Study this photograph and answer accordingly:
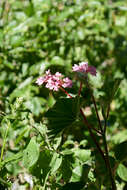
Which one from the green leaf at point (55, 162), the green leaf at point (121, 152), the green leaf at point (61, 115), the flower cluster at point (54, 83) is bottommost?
the green leaf at point (55, 162)

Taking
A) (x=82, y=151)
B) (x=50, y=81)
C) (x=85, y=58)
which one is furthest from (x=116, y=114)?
(x=50, y=81)

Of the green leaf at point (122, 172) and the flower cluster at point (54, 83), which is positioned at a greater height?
the flower cluster at point (54, 83)

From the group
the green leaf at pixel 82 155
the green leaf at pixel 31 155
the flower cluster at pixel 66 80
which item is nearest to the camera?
the green leaf at pixel 31 155

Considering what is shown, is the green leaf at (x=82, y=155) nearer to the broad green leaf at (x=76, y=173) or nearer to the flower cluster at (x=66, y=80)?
the broad green leaf at (x=76, y=173)

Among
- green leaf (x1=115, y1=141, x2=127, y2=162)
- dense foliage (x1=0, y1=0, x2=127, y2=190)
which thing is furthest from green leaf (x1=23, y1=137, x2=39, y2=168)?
green leaf (x1=115, y1=141, x2=127, y2=162)

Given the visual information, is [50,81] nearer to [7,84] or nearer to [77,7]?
[7,84]

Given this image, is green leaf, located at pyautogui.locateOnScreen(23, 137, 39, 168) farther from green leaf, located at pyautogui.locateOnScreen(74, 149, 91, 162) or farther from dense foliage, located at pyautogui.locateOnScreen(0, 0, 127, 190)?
green leaf, located at pyautogui.locateOnScreen(74, 149, 91, 162)

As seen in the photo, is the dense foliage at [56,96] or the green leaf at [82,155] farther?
the green leaf at [82,155]

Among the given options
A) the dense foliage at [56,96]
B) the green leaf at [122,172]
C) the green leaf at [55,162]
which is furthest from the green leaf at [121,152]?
the green leaf at [55,162]

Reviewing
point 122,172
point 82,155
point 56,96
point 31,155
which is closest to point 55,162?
point 31,155
